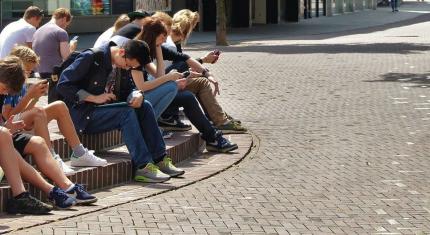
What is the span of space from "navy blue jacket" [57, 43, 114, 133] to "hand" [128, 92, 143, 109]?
0.38 metres

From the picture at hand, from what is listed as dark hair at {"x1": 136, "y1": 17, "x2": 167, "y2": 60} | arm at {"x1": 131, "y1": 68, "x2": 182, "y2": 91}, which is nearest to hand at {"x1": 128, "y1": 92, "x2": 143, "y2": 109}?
arm at {"x1": 131, "y1": 68, "x2": 182, "y2": 91}

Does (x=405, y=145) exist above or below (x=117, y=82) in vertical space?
below

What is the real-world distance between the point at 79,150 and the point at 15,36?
520cm

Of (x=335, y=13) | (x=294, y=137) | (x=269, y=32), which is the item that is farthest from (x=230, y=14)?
(x=294, y=137)

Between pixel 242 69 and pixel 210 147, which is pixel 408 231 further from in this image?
Result: pixel 242 69

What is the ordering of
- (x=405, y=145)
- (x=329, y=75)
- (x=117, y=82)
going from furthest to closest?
(x=329, y=75), (x=405, y=145), (x=117, y=82)

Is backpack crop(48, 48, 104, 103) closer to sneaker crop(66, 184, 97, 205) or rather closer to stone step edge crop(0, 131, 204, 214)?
stone step edge crop(0, 131, 204, 214)

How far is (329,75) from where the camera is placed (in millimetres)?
20766

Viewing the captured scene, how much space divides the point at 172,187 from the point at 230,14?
37.9 meters

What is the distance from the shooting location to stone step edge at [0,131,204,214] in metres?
8.16

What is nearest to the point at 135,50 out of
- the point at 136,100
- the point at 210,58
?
the point at 136,100

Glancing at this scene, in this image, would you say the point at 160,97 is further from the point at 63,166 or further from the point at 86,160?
the point at 63,166

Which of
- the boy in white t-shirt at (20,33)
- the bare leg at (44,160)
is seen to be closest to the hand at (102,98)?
the bare leg at (44,160)

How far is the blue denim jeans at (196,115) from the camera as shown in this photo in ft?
35.7
